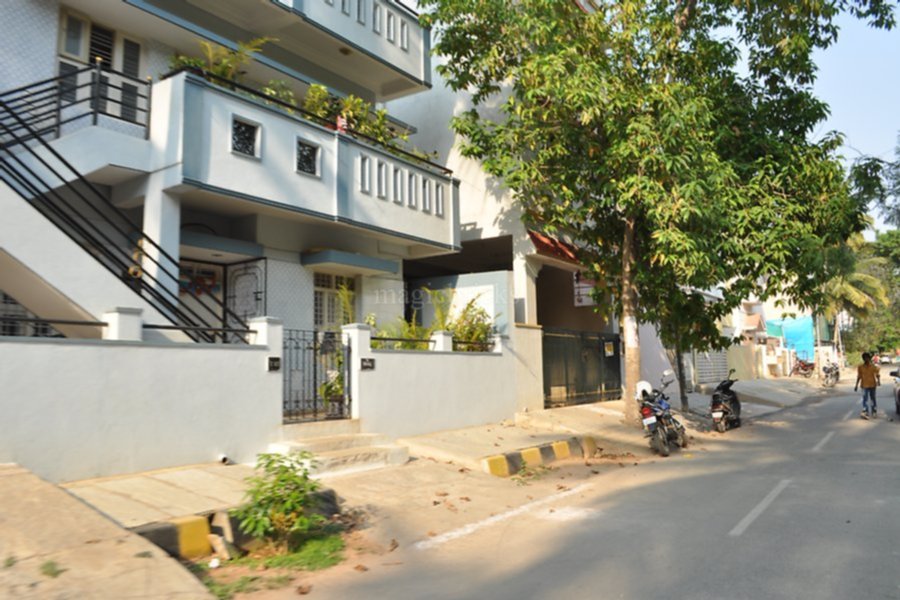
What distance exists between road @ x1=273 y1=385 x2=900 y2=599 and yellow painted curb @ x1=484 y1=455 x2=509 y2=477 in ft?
3.51

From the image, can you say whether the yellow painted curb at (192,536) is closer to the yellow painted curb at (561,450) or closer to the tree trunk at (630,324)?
the yellow painted curb at (561,450)

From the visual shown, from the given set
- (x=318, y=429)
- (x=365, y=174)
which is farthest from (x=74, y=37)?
(x=318, y=429)

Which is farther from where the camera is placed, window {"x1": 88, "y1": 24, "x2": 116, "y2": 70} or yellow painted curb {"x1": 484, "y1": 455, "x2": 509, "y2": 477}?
window {"x1": 88, "y1": 24, "x2": 116, "y2": 70}

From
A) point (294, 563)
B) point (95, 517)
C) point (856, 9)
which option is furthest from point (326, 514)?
point (856, 9)

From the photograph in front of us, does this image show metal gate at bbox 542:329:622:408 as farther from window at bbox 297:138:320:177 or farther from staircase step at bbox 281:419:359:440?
window at bbox 297:138:320:177

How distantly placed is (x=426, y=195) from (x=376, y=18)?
14.6 ft

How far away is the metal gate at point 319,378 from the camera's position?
398 inches

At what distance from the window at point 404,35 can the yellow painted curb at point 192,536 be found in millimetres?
12735

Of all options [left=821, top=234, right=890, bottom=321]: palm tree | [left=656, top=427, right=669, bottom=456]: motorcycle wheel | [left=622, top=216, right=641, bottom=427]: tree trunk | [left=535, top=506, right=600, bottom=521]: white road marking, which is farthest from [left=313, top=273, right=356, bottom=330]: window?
[left=821, top=234, right=890, bottom=321]: palm tree

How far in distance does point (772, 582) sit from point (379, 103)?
15.1 meters

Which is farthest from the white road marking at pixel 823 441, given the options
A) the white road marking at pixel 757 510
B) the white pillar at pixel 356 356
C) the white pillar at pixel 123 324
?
the white pillar at pixel 123 324

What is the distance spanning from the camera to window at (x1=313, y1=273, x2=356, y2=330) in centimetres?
1314

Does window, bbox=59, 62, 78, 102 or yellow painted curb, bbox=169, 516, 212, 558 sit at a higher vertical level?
window, bbox=59, 62, 78, 102

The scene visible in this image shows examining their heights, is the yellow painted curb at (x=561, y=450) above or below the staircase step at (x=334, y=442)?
A: below
